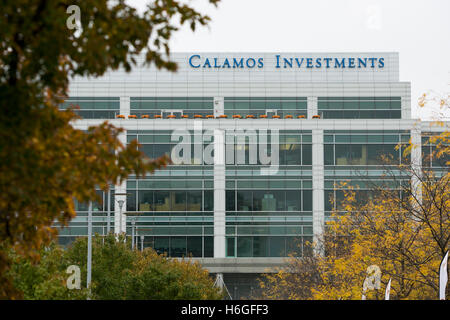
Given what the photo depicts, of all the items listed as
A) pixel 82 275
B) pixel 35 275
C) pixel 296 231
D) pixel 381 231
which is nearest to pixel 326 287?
pixel 381 231

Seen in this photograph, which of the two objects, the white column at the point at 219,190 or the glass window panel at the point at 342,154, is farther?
the glass window panel at the point at 342,154

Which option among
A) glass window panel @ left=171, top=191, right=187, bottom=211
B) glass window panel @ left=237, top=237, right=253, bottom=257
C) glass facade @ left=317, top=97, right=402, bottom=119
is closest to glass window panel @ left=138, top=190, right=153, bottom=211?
glass window panel @ left=171, top=191, right=187, bottom=211

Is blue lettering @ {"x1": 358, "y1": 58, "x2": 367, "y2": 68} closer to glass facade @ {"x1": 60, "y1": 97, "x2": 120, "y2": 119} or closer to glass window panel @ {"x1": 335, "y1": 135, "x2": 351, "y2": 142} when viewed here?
glass window panel @ {"x1": 335, "y1": 135, "x2": 351, "y2": 142}

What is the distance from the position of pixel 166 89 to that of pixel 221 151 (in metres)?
9.93

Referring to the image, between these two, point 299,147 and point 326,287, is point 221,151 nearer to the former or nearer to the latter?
point 299,147

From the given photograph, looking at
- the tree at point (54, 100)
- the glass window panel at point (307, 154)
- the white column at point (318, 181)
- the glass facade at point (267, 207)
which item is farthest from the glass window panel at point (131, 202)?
the tree at point (54, 100)

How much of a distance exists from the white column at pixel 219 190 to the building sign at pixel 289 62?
418 inches

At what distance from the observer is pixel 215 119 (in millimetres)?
65562

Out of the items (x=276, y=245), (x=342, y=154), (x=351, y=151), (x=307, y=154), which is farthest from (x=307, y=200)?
(x=351, y=151)

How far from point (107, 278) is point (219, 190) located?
33752mm

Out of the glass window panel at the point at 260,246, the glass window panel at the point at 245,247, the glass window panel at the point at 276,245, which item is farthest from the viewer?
the glass window panel at the point at 245,247

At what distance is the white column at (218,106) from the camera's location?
68.7 meters

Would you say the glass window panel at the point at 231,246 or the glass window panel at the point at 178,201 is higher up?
the glass window panel at the point at 178,201

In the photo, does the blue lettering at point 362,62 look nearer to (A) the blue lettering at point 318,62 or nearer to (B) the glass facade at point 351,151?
(A) the blue lettering at point 318,62
